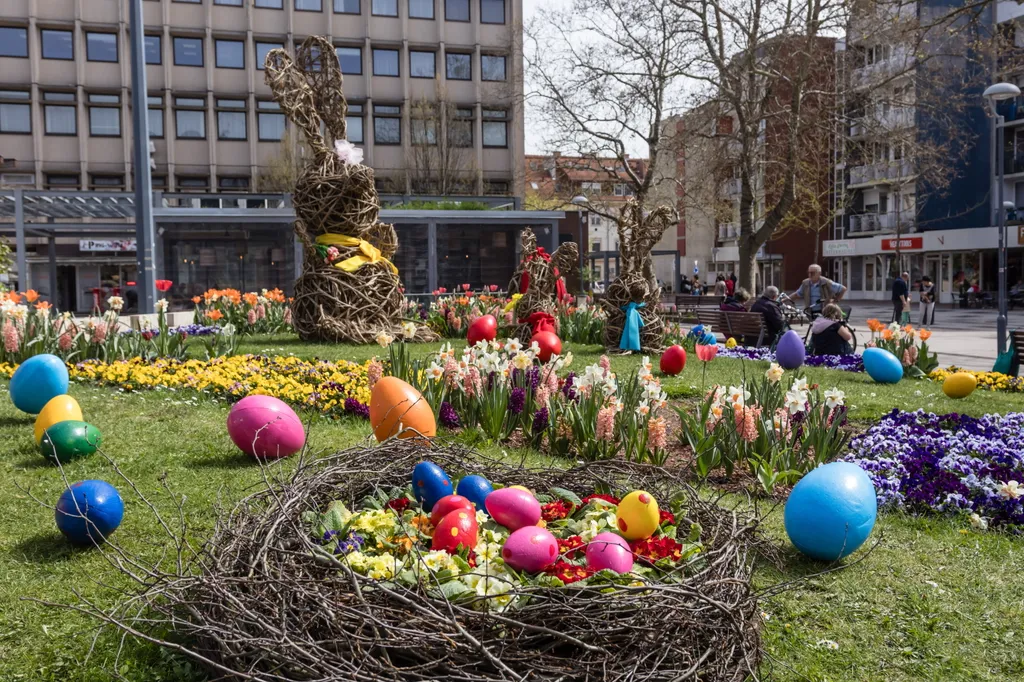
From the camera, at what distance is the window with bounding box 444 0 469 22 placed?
150 feet

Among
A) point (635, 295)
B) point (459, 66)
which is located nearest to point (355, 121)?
point (459, 66)

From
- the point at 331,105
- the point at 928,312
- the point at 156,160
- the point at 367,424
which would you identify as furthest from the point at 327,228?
the point at 156,160

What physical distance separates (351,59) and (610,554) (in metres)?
45.6

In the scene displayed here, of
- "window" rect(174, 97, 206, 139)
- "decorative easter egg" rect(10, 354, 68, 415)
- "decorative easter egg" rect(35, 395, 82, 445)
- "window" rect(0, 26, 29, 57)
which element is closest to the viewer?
"decorative easter egg" rect(35, 395, 82, 445)

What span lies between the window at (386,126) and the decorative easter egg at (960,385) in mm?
38973

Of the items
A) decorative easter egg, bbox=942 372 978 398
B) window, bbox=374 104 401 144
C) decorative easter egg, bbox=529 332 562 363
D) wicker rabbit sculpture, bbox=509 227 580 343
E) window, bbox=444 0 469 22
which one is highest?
window, bbox=444 0 469 22

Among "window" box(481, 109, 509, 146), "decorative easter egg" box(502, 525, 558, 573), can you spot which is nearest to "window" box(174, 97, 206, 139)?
"window" box(481, 109, 509, 146)

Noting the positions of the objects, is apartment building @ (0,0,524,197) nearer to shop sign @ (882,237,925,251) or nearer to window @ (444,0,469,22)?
window @ (444,0,469,22)

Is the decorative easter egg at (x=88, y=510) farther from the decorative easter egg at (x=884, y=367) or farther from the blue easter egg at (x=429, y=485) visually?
the decorative easter egg at (x=884, y=367)

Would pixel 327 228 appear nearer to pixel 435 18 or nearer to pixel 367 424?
pixel 367 424

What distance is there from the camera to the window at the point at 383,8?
149 feet

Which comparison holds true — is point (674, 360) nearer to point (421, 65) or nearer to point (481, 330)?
point (481, 330)

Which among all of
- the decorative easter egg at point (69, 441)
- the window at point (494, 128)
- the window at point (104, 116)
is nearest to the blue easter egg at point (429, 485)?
the decorative easter egg at point (69, 441)

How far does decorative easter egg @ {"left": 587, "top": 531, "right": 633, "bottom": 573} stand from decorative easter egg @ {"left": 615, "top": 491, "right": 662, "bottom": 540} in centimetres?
23
